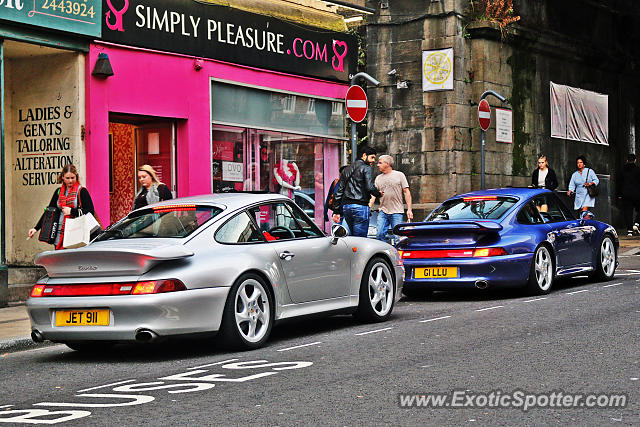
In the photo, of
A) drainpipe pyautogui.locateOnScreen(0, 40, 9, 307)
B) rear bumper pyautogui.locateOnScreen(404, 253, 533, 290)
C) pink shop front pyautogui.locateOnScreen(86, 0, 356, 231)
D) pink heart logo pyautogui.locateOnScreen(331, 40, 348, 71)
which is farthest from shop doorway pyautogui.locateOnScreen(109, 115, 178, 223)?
rear bumper pyautogui.locateOnScreen(404, 253, 533, 290)

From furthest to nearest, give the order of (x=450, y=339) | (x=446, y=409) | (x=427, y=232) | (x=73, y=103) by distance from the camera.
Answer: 1. (x=73, y=103)
2. (x=427, y=232)
3. (x=450, y=339)
4. (x=446, y=409)

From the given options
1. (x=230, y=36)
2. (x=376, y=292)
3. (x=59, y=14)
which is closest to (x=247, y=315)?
(x=376, y=292)

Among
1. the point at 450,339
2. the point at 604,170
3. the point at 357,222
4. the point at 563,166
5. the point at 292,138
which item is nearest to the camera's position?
the point at 450,339

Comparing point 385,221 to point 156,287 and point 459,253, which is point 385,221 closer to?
point 459,253

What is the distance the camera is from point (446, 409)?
5.92 meters

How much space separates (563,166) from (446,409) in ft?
69.9

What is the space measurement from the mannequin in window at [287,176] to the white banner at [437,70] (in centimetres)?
511

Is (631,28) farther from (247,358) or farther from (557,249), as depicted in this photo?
(247,358)

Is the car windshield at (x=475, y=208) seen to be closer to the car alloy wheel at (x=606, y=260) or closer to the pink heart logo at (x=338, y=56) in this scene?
the car alloy wheel at (x=606, y=260)

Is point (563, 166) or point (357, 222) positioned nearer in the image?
point (357, 222)

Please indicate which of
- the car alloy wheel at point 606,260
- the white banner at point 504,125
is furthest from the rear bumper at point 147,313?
the white banner at point 504,125

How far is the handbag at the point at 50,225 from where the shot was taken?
12.3 meters

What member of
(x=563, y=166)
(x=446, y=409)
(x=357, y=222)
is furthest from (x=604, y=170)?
(x=446, y=409)

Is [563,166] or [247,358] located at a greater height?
[563,166]
